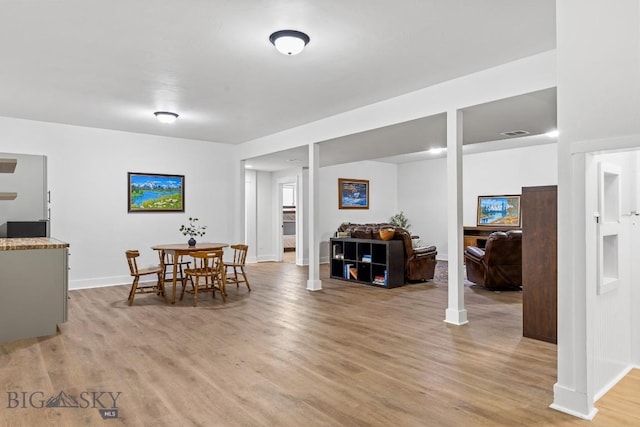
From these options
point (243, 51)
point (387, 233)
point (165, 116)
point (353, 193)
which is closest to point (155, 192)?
point (165, 116)

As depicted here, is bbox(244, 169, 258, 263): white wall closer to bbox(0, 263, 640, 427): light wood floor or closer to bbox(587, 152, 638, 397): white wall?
bbox(0, 263, 640, 427): light wood floor

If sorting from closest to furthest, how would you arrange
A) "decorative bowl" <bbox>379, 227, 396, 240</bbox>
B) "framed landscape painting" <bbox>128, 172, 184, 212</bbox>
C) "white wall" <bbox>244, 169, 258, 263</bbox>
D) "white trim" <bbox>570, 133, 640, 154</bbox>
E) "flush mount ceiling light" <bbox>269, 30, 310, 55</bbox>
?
"white trim" <bbox>570, 133, 640, 154</bbox> < "flush mount ceiling light" <bbox>269, 30, 310, 55</bbox> < "decorative bowl" <bbox>379, 227, 396, 240</bbox> < "framed landscape painting" <bbox>128, 172, 184, 212</bbox> < "white wall" <bbox>244, 169, 258, 263</bbox>

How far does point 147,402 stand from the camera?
8.47 ft

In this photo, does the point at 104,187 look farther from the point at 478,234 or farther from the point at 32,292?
the point at 478,234

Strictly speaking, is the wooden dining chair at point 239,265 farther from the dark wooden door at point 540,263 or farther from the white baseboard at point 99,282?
the dark wooden door at point 540,263

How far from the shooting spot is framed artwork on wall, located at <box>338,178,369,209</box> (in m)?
10.6

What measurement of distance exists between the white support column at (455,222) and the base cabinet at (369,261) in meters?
2.19

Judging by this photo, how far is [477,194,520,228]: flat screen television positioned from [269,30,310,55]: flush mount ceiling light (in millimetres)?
7635

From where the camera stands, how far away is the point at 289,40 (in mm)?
3258

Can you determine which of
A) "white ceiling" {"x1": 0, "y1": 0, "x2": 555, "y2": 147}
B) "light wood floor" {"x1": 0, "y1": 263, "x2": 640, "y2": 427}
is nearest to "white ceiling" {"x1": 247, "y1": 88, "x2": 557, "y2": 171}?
"white ceiling" {"x1": 0, "y1": 0, "x2": 555, "y2": 147}

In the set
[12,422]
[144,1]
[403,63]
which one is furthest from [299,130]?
[12,422]

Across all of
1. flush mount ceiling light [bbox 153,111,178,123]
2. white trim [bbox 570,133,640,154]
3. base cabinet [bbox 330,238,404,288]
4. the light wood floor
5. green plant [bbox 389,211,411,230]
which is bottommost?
the light wood floor

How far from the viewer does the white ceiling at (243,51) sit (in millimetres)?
2949

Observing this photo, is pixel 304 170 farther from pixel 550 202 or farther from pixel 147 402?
pixel 147 402
